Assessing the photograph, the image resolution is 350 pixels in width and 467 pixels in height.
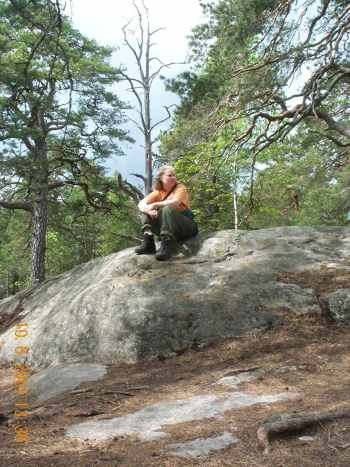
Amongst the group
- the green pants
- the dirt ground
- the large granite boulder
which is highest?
the green pants

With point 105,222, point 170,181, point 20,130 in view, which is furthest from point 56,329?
point 105,222

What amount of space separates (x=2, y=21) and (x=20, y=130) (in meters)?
4.85

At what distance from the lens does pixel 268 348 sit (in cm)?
473

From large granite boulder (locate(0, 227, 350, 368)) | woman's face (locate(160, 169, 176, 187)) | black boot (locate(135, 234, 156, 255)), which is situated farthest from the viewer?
black boot (locate(135, 234, 156, 255))

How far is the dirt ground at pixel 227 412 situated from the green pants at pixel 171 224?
2154mm

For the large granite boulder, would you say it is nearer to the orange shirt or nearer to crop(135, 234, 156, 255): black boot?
crop(135, 234, 156, 255): black boot

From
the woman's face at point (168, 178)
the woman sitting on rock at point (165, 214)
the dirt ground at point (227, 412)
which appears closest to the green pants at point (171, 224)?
the woman sitting on rock at point (165, 214)

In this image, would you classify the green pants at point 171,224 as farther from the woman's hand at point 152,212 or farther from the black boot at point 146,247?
the black boot at point 146,247

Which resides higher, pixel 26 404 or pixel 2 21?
pixel 2 21

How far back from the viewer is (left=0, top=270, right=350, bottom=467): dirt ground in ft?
7.74

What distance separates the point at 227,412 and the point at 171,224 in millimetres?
3795

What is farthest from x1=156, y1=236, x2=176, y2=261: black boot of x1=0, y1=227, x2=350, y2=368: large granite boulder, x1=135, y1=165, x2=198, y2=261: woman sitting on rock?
x1=0, y1=227, x2=350, y2=368: large granite boulder

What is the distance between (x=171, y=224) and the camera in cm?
660

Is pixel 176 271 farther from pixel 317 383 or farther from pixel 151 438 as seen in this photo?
pixel 151 438
